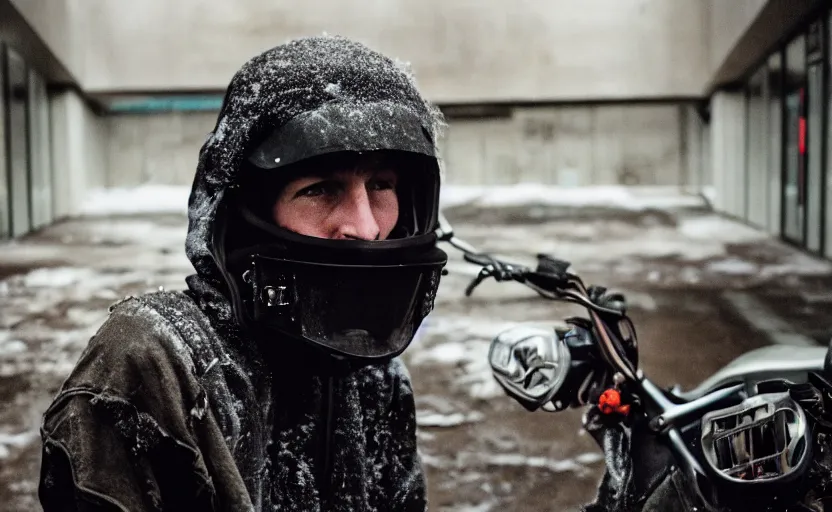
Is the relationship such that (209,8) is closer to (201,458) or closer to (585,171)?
(585,171)

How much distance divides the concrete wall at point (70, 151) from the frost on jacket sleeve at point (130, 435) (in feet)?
56.5

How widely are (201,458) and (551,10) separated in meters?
18.0

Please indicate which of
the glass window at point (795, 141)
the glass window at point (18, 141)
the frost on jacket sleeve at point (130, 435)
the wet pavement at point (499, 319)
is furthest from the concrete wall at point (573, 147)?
the frost on jacket sleeve at point (130, 435)

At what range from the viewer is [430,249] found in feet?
5.99

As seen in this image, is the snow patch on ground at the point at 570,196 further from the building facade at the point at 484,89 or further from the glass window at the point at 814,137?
the glass window at the point at 814,137

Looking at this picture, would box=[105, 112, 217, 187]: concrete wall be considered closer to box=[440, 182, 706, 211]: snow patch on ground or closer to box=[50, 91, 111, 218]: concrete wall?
box=[50, 91, 111, 218]: concrete wall

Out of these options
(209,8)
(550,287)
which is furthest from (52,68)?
(550,287)

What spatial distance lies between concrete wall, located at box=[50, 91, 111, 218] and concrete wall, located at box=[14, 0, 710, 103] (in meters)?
0.63

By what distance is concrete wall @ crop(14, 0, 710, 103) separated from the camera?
18297mm

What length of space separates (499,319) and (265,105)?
19.3ft

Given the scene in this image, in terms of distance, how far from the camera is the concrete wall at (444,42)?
18.3 metres

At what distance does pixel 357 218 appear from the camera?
1748 millimetres

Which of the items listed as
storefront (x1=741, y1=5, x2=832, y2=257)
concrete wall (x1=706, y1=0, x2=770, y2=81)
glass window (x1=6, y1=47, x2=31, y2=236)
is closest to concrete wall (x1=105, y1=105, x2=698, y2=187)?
concrete wall (x1=706, y1=0, x2=770, y2=81)

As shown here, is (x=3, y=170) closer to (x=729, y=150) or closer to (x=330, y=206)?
(x=729, y=150)
